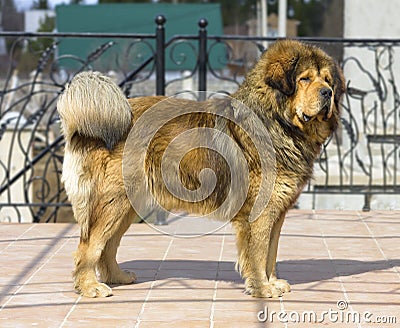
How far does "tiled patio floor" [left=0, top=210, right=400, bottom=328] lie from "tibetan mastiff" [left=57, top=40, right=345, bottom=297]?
0.76 feet

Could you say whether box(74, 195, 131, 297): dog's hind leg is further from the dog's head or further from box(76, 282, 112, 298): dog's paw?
the dog's head

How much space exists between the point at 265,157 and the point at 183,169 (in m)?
0.46

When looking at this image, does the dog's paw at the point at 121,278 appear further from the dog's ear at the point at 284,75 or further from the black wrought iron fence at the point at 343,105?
the black wrought iron fence at the point at 343,105

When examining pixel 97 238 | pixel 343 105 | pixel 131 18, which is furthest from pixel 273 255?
pixel 131 18

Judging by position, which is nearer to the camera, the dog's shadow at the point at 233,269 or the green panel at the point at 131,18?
the dog's shadow at the point at 233,269

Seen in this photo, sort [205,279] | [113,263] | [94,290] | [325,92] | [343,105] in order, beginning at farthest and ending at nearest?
[343,105], [205,279], [113,263], [94,290], [325,92]

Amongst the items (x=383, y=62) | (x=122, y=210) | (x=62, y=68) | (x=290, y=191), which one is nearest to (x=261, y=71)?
(x=290, y=191)

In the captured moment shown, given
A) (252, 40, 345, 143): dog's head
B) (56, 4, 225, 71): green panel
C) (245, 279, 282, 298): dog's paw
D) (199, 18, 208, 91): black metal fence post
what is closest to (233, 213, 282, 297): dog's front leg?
(245, 279, 282, 298): dog's paw

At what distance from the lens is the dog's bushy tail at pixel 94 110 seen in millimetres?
4398

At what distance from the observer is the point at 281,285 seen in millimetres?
4664

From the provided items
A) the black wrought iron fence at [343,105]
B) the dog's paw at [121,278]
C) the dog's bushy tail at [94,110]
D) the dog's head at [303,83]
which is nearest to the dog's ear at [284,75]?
the dog's head at [303,83]

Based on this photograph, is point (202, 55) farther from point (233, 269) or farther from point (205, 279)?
point (205, 279)

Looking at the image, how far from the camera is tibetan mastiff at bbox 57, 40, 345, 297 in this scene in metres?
4.45

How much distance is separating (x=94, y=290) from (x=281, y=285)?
1.05m
